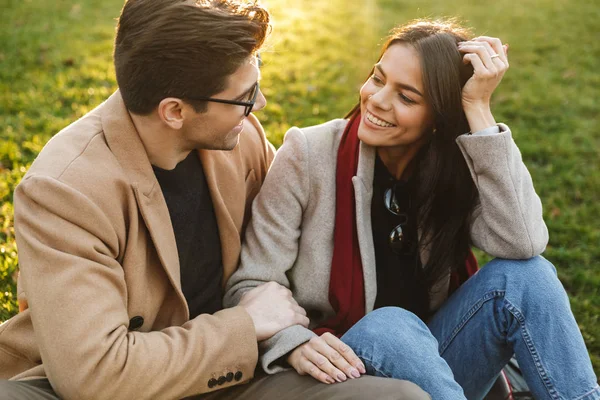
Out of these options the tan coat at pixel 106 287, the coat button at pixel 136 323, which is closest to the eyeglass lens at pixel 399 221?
the tan coat at pixel 106 287

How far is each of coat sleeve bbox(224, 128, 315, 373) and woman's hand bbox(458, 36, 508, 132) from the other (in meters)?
0.78

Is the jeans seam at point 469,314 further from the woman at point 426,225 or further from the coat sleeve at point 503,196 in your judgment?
the coat sleeve at point 503,196

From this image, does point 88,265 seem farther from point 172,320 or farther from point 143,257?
point 172,320

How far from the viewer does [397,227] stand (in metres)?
3.39

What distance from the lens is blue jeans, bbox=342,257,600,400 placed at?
2797 millimetres

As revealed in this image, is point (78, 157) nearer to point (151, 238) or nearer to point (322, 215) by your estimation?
point (151, 238)

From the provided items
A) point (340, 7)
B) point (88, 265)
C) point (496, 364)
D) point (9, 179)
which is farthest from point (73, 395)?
point (340, 7)

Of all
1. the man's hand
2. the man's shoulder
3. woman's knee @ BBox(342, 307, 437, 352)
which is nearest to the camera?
the man's shoulder

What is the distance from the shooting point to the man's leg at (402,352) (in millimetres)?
2742

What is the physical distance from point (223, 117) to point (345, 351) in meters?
1.09

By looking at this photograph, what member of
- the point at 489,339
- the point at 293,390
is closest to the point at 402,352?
the point at 293,390

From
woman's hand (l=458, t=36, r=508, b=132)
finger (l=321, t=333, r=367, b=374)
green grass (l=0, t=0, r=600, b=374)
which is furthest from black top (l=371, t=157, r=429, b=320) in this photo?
green grass (l=0, t=0, r=600, b=374)

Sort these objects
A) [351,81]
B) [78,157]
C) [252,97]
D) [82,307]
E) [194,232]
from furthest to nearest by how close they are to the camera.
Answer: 1. [351,81]
2. [194,232]
3. [252,97]
4. [78,157]
5. [82,307]

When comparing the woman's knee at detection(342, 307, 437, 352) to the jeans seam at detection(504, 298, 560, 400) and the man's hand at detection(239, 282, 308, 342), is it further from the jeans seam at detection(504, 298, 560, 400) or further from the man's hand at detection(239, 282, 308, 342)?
the jeans seam at detection(504, 298, 560, 400)
